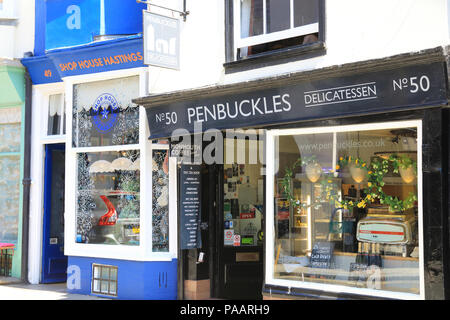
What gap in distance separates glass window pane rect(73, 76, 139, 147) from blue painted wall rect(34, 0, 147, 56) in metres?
0.79

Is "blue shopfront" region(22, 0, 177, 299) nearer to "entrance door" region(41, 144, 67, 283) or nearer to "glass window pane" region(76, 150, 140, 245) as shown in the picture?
"glass window pane" region(76, 150, 140, 245)

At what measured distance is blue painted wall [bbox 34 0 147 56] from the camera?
957 cm

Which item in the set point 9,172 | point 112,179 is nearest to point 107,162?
point 112,179

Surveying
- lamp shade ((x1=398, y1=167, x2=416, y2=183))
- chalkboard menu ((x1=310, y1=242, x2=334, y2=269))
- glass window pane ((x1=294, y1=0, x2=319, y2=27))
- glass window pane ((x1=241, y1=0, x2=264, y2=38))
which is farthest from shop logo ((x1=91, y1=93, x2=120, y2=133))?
lamp shade ((x1=398, y1=167, x2=416, y2=183))

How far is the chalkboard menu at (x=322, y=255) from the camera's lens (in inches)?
290

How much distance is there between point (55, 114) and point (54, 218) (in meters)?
2.00

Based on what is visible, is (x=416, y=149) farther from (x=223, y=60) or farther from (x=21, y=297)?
(x=21, y=297)

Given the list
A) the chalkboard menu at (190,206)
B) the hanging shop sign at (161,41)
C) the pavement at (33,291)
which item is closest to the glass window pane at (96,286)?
the pavement at (33,291)

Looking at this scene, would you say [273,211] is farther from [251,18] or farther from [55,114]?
[55,114]

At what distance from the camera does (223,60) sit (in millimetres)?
8289

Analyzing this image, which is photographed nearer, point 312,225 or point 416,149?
point 416,149

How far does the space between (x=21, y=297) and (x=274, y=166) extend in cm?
486

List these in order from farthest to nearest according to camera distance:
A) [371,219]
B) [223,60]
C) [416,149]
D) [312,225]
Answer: [223,60] < [312,225] < [371,219] < [416,149]

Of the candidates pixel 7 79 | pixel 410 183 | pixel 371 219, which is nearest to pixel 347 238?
pixel 371 219
